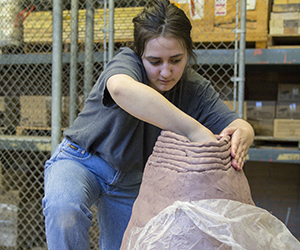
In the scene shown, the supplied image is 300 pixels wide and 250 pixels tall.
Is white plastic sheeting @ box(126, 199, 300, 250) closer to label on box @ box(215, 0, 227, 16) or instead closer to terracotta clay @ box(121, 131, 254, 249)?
terracotta clay @ box(121, 131, 254, 249)

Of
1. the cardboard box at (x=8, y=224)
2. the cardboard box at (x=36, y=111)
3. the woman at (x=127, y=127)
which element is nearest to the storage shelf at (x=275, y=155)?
the woman at (x=127, y=127)

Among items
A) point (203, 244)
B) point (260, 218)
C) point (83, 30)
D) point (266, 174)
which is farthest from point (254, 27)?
point (203, 244)

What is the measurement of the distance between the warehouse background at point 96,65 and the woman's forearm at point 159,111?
1.34 metres

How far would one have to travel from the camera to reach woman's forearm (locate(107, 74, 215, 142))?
95 cm

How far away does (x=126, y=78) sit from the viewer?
1.01 m

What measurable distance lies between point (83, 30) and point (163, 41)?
6.43ft

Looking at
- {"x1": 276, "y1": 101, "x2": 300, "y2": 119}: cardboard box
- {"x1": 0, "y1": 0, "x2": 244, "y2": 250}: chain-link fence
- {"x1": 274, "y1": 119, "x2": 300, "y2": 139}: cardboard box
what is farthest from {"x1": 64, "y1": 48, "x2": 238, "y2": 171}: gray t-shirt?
{"x1": 276, "y1": 101, "x2": 300, "y2": 119}: cardboard box

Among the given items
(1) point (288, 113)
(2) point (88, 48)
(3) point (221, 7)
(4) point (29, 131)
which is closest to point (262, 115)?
(1) point (288, 113)

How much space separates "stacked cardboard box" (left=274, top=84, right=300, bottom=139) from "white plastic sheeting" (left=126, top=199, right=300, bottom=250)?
6.46 ft

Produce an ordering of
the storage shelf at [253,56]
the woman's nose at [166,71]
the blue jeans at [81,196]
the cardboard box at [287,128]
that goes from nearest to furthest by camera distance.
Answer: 1. the blue jeans at [81,196]
2. the woman's nose at [166,71]
3. the storage shelf at [253,56]
4. the cardboard box at [287,128]

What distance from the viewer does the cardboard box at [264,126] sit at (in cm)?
278

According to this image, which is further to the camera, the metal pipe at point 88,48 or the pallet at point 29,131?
the pallet at point 29,131

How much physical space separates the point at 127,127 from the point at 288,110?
81.0 inches

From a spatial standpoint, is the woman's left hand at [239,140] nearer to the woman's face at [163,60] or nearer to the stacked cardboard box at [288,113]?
the woman's face at [163,60]
